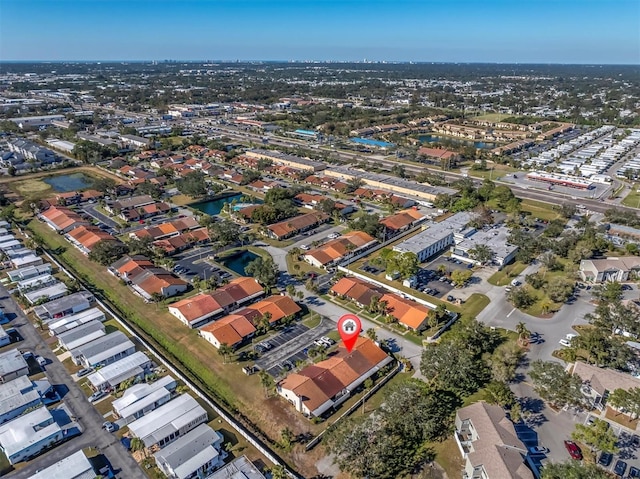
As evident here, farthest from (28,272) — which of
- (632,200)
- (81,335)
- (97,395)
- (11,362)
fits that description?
(632,200)

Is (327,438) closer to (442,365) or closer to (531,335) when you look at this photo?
(442,365)

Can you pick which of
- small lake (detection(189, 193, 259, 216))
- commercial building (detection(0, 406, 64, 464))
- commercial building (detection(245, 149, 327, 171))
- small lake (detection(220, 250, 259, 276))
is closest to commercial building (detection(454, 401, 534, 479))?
commercial building (detection(0, 406, 64, 464))

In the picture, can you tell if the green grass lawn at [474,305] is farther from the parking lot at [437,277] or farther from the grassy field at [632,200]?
the grassy field at [632,200]

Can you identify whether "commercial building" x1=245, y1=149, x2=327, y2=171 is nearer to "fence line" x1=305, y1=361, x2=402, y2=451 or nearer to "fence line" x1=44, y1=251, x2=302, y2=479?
"fence line" x1=44, y1=251, x2=302, y2=479

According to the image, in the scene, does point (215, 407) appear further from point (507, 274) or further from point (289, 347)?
point (507, 274)

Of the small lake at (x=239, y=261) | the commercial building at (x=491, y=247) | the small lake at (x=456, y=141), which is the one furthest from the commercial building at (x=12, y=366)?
the small lake at (x=456, y=141)
